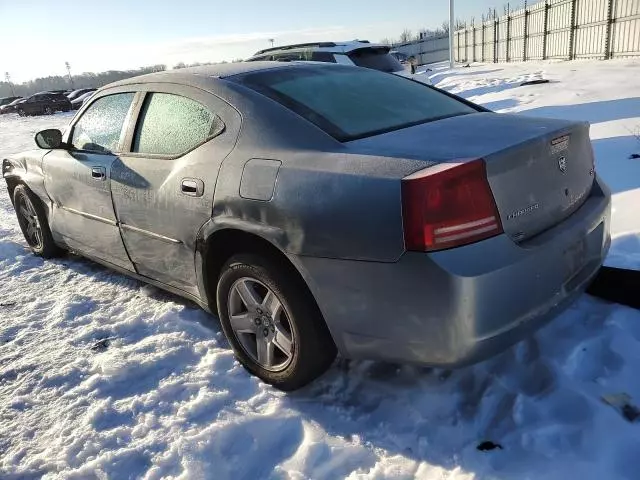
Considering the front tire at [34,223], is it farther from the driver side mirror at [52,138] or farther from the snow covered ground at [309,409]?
the snow covered ground at [309,409]

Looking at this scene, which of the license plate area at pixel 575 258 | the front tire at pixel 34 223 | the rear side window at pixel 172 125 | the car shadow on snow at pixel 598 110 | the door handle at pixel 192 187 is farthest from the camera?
the car shadow on snow at pixel 598 110

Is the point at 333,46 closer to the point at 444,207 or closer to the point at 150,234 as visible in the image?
the point at 150,234

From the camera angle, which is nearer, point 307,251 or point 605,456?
point 605,456

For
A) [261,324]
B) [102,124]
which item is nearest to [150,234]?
[261,324]

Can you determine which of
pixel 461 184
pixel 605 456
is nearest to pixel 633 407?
pixel 605 456

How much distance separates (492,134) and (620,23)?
57.6ft

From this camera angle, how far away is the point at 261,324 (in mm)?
2576

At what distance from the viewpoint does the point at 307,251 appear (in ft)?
7.08

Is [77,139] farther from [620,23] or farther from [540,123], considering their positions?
[620,23]

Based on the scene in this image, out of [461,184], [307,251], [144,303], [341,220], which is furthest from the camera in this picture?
[144,303]

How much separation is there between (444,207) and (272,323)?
1.06m

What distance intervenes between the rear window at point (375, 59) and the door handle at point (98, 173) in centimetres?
562

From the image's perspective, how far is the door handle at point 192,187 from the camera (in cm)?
261

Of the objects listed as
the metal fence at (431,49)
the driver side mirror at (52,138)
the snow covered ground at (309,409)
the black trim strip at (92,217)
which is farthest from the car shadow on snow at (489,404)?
the metal fence at (431,49)
